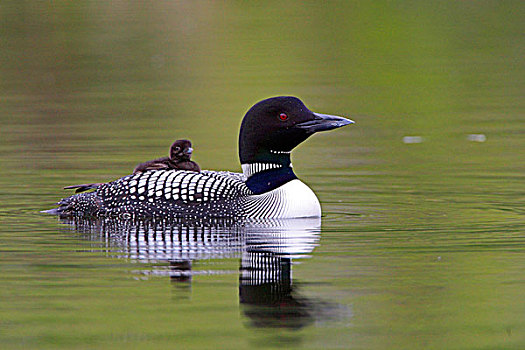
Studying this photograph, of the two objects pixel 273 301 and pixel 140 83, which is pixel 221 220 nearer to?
pixel 273 301

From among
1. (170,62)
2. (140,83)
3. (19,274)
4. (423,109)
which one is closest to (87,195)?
(19,274)

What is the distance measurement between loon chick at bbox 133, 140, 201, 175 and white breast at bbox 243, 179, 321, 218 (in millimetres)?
639

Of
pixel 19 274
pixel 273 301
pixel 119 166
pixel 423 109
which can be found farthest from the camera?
pixel 423 109

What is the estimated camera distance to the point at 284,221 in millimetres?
6910

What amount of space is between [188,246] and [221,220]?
757 mm

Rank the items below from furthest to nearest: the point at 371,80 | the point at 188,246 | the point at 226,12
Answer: the point at 226,12 < the point at 371,80 < the point at 188,246

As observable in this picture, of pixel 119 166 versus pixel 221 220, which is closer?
pixel 221 220

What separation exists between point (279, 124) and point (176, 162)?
2.71 feet

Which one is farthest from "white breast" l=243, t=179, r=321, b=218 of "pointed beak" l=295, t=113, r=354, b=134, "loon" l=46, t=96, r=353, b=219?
"pointed beak" l=295, t=113, r=354, b=134

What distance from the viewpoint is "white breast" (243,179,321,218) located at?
6930 millimetres

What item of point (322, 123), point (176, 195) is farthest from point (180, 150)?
point (322, 123)

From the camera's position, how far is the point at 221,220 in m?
6.95

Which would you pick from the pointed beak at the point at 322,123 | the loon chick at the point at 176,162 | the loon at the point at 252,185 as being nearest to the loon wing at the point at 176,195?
the loon at the point at 252,185

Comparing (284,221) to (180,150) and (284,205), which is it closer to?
(284,205)
